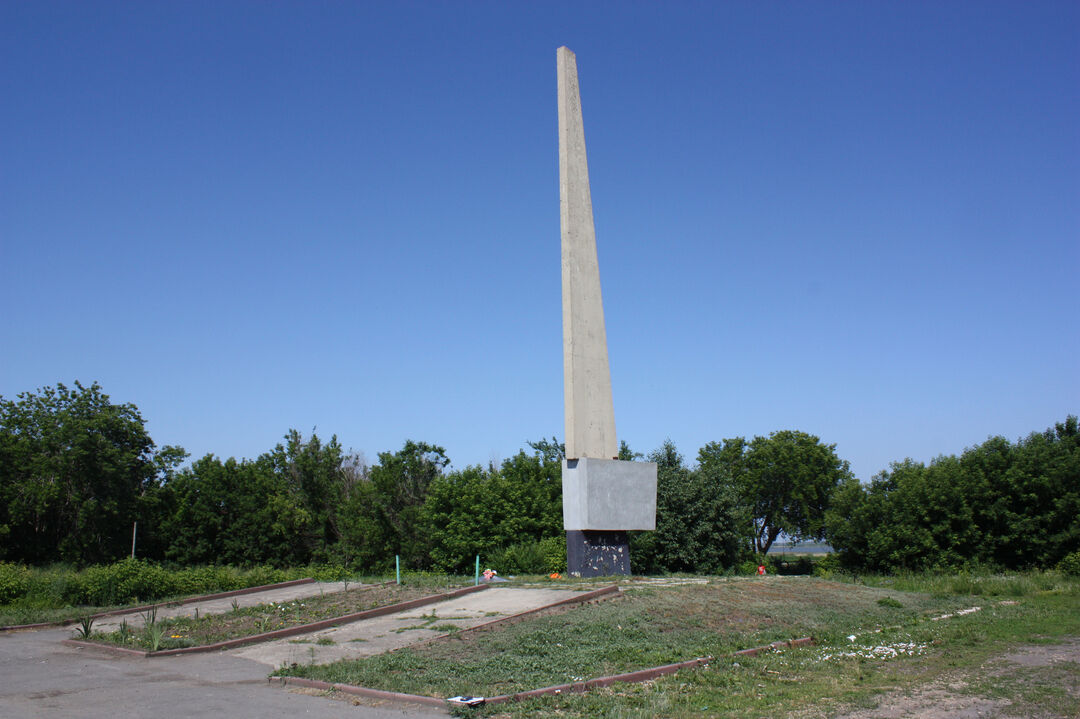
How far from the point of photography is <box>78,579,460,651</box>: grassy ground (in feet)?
40.7

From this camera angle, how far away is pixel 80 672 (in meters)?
10.4

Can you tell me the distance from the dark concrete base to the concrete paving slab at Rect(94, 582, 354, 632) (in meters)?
5.00

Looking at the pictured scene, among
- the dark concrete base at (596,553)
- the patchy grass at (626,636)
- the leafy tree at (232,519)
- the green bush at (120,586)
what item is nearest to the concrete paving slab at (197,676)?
the patchy grass at (626,636)

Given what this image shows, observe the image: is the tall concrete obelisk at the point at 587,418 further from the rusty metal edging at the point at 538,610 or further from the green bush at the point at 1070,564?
the green bush at the point at 1070,564

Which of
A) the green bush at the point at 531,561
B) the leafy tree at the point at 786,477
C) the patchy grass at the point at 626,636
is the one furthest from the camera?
the leafy tree at the point at 786,477

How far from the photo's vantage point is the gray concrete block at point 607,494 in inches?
762

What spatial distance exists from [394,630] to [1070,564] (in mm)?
23646

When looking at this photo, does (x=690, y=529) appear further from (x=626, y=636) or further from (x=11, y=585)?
(x=11, y=585)

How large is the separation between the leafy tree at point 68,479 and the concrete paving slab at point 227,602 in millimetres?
24230

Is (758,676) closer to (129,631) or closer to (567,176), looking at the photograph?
(129,631)

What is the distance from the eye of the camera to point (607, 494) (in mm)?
19750

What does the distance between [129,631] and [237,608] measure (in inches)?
97.8

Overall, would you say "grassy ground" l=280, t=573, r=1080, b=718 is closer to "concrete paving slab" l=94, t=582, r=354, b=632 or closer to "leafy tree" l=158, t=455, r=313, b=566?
"concrete paving slab" l=94, t=582, r=354, b=632

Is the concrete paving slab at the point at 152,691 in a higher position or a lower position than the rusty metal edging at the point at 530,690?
lower
